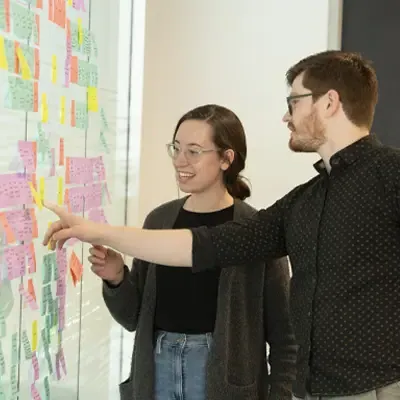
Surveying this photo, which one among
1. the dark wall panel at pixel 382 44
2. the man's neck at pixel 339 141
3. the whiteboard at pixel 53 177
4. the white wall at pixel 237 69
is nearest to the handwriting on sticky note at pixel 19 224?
the whiteboard at pixel 53 177

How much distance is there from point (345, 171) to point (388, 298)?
270mm

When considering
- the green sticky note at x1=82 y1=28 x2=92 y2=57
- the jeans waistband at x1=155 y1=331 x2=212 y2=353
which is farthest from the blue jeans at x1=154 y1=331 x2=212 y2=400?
the green sticky note at x1=82 y1=28 x2=92 y2=57

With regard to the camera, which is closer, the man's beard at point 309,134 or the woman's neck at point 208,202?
the man's beard at point 309,134

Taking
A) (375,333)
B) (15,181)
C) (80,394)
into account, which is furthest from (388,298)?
(80,394)

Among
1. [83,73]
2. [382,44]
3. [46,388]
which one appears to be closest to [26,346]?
[46,388]

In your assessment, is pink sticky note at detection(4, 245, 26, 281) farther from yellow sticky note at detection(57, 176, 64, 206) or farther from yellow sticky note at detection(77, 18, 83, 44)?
yellow sticky note at detection(77, 18, 83, 44)

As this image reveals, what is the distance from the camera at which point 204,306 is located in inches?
61.2

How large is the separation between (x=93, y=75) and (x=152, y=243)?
70cm

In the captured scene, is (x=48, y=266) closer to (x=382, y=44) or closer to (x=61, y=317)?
(x=61, y=317)

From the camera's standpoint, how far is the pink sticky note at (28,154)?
1421 millimetres

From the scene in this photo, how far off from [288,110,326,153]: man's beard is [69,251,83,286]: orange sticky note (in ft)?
2.48

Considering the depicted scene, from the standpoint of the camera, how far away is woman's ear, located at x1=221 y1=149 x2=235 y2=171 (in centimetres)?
161

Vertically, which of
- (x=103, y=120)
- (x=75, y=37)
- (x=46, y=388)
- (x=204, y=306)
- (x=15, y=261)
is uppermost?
(x=75, y=37)

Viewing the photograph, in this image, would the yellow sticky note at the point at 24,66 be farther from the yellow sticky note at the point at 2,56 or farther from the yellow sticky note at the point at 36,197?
the yellow sticky note at the point at 36,197
